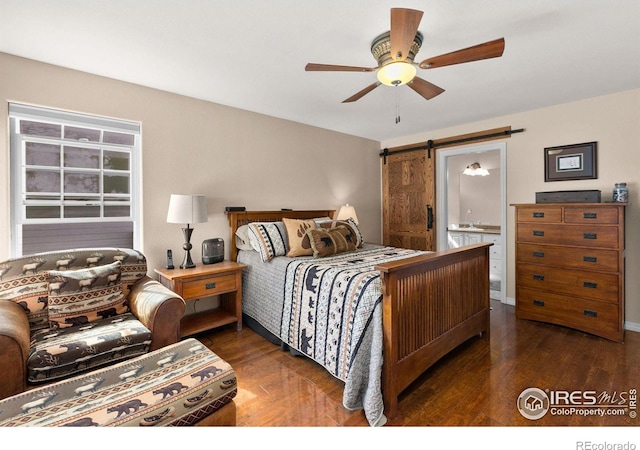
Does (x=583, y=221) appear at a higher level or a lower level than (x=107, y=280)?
higher

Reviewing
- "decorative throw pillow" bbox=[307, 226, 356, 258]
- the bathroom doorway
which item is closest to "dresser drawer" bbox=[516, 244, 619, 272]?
the bathroom doorway

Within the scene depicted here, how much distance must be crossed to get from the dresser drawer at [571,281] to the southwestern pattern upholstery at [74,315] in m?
3.42

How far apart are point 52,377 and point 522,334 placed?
3.61 m

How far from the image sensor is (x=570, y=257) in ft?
9.61

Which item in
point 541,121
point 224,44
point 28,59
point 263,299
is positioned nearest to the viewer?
point 224,44

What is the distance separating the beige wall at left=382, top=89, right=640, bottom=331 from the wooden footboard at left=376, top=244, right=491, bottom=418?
4.65ft

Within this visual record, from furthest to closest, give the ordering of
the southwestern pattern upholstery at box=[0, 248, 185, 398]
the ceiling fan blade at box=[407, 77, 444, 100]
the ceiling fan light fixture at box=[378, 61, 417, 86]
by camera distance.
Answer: the ceiling fan blade at box=[407, 77, 444, 100]
the ceiling fan light fixture at box=[378, 61, 417, 86]
the southwestern pattern upholstery at box=[0, 248, 185, 398]

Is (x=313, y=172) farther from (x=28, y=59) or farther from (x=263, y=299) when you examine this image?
(x=28, y=59)

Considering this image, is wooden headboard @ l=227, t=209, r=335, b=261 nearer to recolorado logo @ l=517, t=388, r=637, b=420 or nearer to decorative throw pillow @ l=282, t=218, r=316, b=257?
decorative throw pillow @ l=282, t=218, r=316, b=257

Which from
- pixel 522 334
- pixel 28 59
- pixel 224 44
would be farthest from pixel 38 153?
pixel 522 334

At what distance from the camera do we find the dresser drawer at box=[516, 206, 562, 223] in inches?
118

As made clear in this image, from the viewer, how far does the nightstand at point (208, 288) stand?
2574 millimetres

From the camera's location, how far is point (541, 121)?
3428 millimetres
